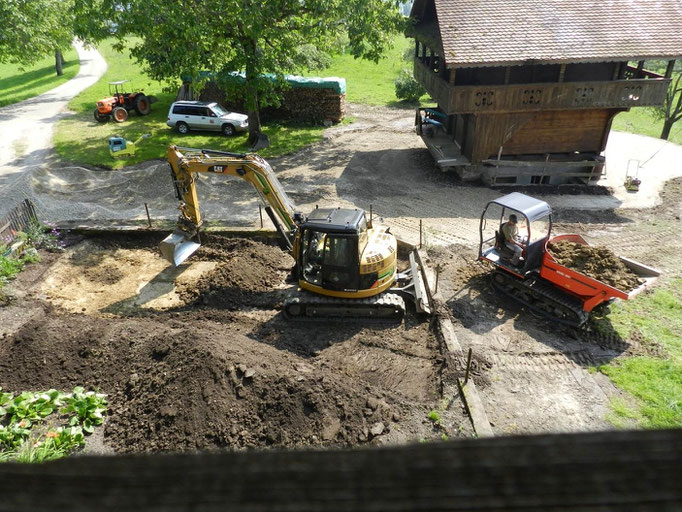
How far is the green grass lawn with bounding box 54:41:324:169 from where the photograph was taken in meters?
22.6

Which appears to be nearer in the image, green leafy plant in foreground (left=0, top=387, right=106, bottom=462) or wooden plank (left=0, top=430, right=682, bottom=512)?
wooden plank (left=0, top=430, right=682, bottom=512)

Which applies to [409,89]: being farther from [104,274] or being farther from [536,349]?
[536,349]

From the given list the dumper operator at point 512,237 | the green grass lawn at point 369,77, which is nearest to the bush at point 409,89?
the green grass lawn at point 369,77

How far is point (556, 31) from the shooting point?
60.6ft

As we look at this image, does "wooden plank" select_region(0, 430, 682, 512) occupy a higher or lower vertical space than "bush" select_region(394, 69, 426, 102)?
higher

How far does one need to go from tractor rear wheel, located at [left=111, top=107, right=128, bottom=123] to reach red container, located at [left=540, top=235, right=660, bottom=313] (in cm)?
2431

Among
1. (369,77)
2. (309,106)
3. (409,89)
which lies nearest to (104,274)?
(309,106)

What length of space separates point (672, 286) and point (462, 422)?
314 inches

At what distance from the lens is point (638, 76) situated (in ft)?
66.5

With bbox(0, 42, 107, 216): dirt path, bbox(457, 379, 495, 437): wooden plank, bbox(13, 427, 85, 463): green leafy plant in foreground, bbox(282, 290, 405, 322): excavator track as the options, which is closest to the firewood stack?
bbox(0, 42, 107, 216): dirt path

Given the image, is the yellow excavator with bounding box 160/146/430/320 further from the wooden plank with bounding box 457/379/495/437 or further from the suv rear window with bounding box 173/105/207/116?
the suv rear window with bounding box 173/105/207/116

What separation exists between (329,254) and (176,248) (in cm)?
451

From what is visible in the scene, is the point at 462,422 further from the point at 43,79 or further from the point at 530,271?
the point at 43,79

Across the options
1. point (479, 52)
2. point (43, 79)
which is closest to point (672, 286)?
point (479, 52)
